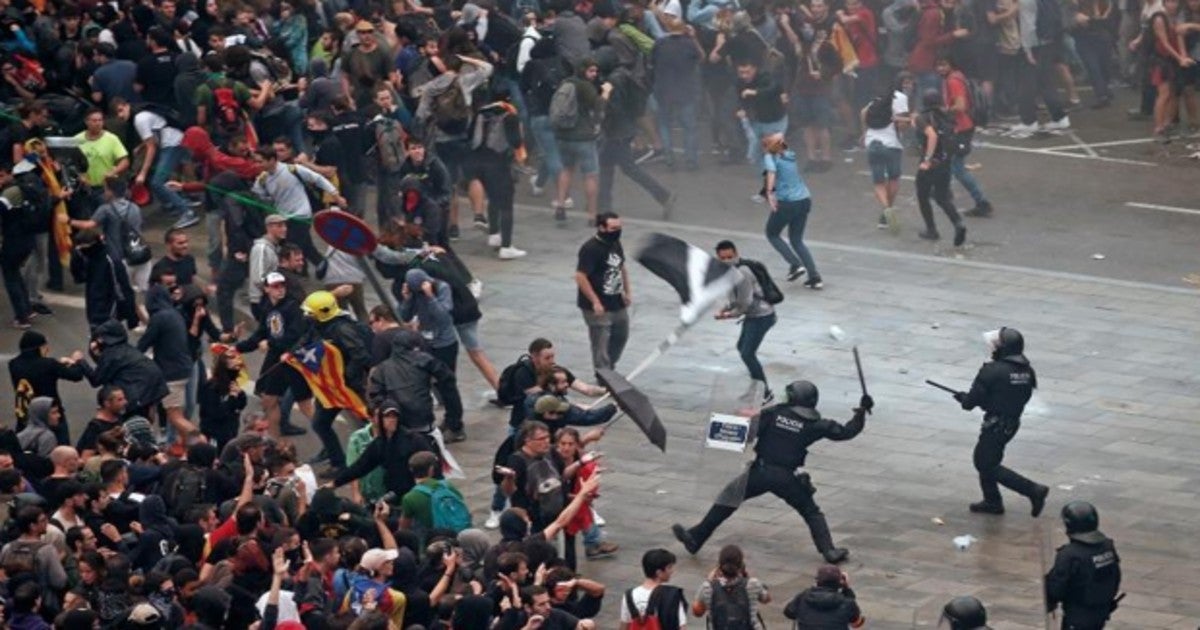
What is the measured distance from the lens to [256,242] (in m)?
20.4

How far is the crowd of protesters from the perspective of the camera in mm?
14867

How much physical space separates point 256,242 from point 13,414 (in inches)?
85.6

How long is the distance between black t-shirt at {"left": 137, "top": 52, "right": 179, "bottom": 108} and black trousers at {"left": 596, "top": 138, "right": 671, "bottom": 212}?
3993mm

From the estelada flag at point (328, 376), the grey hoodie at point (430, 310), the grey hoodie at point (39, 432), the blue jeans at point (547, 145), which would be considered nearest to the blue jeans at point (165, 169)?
the blue jeans at point (547, 145)

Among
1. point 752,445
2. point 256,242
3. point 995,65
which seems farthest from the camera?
point 995,65

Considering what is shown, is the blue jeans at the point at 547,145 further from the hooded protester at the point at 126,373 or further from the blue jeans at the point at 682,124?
the hooded protester at the point at 126,373

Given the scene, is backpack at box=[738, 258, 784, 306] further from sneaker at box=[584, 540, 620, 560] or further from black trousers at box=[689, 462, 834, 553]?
sneaker at box=[584, 540, 620, 560]

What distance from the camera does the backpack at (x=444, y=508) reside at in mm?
16047

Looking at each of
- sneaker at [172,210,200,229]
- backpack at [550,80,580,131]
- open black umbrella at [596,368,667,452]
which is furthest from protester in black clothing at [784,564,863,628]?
sneaker at [172,210,200,229]

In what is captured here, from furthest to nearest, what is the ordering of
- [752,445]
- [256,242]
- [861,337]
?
1. [861,337]
2. [256,242]
3. [752,445]

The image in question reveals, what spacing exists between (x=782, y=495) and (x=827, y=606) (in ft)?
8.10

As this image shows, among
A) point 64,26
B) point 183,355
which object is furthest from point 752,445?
point 64,26

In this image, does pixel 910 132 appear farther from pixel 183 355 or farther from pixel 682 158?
pixel 183 355

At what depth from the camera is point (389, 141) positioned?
76.0ft
